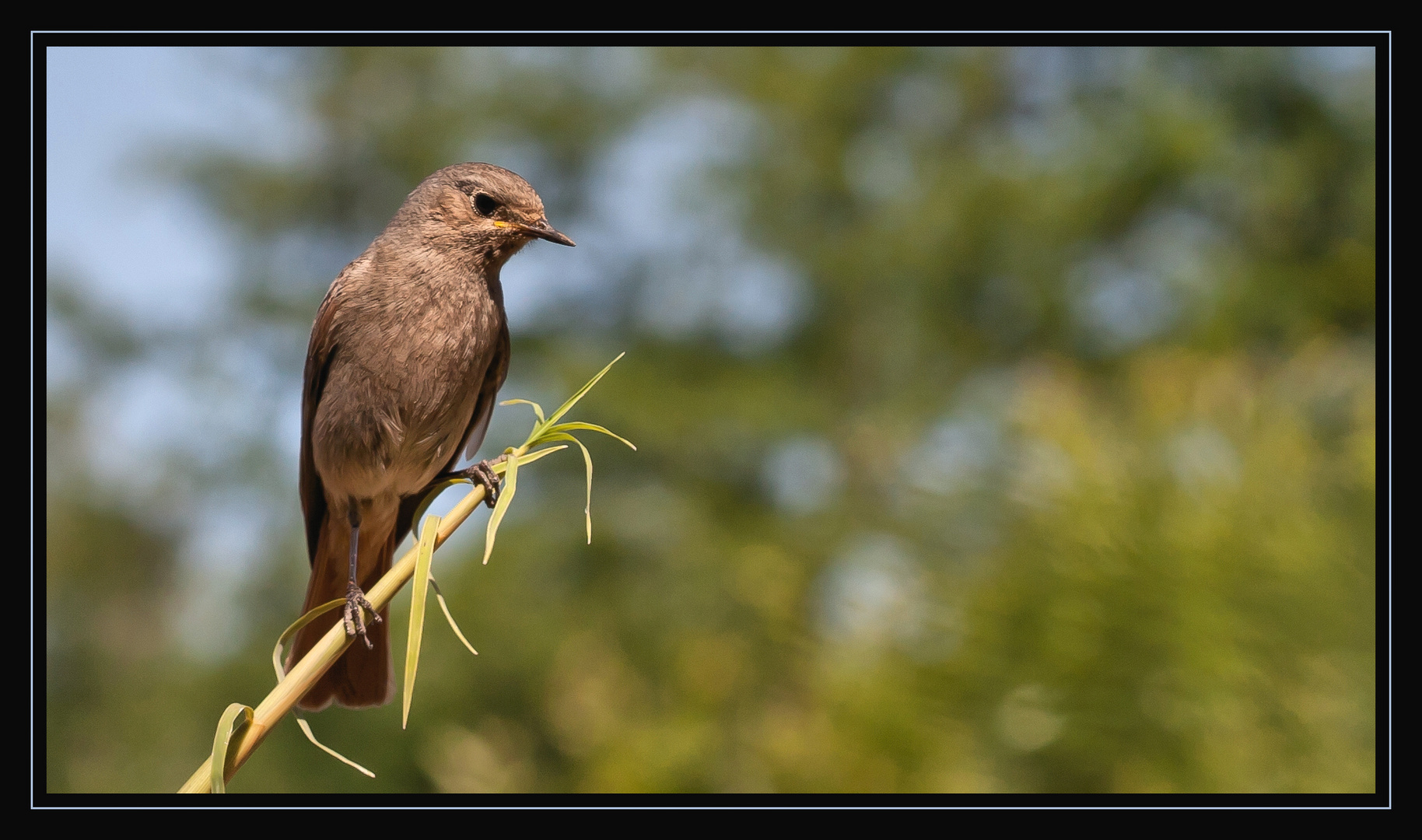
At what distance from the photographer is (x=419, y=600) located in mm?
911

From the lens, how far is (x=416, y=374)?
215cm

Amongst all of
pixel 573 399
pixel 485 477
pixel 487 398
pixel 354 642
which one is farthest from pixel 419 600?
pixel 487 398

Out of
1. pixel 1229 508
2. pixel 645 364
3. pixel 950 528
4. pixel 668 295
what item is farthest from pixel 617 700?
pixel 668 295

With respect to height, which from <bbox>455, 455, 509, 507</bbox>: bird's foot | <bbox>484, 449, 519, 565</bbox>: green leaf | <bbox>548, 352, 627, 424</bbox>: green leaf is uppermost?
<bbox>455, 455, 509, 507</bbox>: bird's foot

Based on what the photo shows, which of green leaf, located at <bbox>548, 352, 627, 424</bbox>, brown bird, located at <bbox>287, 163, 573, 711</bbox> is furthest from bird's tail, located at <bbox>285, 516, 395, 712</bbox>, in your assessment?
green leaf, located at <bbox>548, 352, 627, 424</bbox>

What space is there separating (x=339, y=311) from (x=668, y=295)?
36.3ft

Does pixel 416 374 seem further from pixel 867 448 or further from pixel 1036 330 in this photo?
pixel 1036 330

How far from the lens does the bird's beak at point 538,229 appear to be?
81.7 inches

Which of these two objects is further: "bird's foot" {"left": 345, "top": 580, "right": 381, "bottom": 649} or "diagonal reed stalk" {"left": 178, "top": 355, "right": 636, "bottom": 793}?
"bird's foot" {"left": 345, "top": 580, "right": 381, "bottom": 649}

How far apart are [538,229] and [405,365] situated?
394 mm

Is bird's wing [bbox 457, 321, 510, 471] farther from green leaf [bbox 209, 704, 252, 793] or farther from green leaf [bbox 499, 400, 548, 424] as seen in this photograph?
green leaf [bbox 209, 704, 252, 793]

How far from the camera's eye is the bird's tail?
2.16 metres

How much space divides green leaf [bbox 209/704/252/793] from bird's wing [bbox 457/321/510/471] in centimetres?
144

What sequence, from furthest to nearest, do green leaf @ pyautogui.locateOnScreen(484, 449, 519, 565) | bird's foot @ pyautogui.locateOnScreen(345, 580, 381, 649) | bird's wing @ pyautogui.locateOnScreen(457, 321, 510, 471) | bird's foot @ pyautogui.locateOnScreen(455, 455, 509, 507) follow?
bird's wing @ pyautogui.locateOnScreen(457, 321, 510, 471) < bird's foot @ pyautogui.locateOnScreen(455, 455, 509, 507) < bird's foot @ pyautogui.locateOnScreen(345, 580, 381, 649) < green leaf @ pyautogui.locateOnScreen(484, 449, 519, 565)
